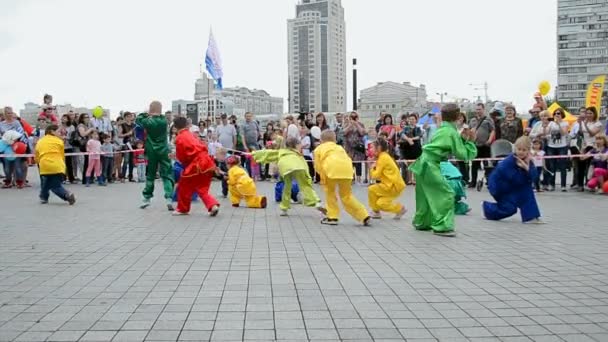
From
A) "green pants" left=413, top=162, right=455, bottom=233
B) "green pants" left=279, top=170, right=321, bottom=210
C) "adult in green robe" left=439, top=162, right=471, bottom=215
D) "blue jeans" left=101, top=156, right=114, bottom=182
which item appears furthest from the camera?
"blue jeans" left=101, top=156, right=114, bottom=182

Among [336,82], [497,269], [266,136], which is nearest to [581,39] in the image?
[336,82]

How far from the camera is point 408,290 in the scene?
5387 millimetres

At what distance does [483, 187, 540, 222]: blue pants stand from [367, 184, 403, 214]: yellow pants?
145 centimetres

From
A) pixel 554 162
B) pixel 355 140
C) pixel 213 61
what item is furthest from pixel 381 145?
pixel 213 61

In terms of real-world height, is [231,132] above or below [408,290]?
above

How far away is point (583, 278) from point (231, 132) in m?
14.9

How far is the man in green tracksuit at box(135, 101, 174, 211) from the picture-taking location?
1159cm

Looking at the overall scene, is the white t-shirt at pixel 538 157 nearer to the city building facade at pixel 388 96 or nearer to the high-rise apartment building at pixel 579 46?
the city building facade at pixel 388 96

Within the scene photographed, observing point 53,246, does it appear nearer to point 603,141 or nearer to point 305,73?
point 603,141

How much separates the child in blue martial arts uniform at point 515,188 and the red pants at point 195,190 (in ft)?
15.3

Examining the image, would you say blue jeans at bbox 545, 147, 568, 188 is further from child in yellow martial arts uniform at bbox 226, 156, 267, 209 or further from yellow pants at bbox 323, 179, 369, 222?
yellow pants at bbox 323, 179, 369, 222

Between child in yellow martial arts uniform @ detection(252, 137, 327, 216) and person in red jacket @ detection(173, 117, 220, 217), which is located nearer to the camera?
child in yellow martial arts uniform @ detection(252, 137, 327, 216)

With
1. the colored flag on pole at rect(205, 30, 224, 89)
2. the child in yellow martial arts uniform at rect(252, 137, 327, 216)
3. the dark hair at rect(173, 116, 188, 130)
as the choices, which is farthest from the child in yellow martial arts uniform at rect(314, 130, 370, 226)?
the colored flag on pole at rect(205, 30, 224, 89)

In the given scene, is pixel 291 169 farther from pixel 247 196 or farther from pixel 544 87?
pixel 544 87
